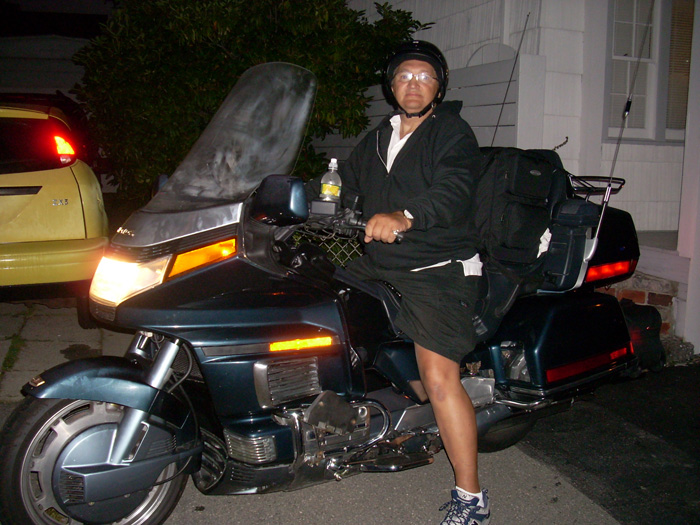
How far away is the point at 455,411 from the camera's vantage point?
9.18 feet

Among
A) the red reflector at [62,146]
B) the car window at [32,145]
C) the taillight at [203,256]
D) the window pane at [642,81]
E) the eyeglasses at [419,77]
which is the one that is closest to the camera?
the taillight at [203,256]

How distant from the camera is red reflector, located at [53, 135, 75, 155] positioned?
478 centimetres

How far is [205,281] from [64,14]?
19691 millimetres

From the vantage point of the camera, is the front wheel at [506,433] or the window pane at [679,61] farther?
the window pane at [679,61]

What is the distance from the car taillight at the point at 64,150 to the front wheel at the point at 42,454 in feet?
9.46

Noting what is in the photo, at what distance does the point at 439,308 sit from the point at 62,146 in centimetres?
350

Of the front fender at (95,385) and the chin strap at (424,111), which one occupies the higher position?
the chin strap at (424,111)

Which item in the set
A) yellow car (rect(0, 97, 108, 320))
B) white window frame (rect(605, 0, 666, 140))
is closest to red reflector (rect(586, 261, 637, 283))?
white window frame (rect(605, 0, 666, 140))

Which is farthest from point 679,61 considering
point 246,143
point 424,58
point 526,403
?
point 246,143

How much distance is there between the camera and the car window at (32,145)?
183 inches

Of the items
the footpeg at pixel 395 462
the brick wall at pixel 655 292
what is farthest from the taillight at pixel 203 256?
the brick wall at pixel 655 292

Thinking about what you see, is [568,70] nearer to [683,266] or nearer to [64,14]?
[683,266]

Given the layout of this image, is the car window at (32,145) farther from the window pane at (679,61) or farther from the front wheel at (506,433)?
the window pane at (679,61)

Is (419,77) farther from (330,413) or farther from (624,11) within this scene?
(624,11)
